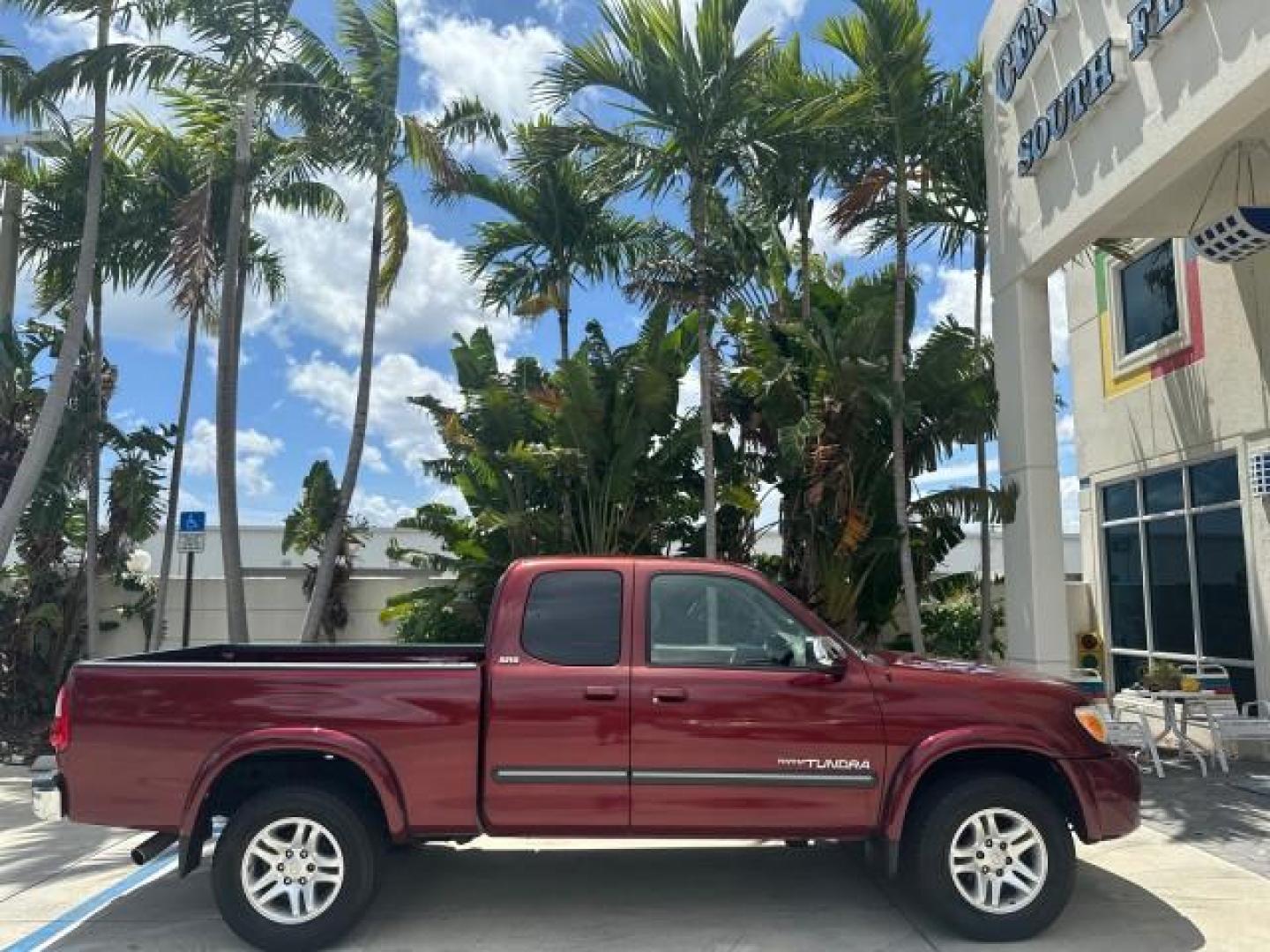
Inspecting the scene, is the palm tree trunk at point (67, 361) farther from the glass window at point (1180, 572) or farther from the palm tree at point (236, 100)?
the glass window at point (1180, 572)

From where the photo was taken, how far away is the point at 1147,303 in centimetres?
1184

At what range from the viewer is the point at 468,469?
14016mm

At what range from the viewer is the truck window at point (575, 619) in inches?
203

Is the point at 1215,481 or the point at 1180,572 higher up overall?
the point at 1215,481

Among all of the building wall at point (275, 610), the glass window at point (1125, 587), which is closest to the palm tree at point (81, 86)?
the building wall at point (275, 610)

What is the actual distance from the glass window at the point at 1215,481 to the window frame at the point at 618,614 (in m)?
7.67

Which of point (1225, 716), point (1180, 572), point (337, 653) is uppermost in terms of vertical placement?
point (1180, 572)

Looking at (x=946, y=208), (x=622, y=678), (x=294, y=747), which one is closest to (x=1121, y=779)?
(x=622, y=678)

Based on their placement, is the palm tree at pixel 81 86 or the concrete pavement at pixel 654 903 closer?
the concrete pavement at pixel 654 903

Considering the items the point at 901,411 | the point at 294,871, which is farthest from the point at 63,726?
the point at 901,411

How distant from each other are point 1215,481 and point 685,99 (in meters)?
6.69

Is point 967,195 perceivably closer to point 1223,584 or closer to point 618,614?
point 1223,584

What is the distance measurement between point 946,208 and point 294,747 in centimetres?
975

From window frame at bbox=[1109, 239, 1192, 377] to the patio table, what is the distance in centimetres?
381
